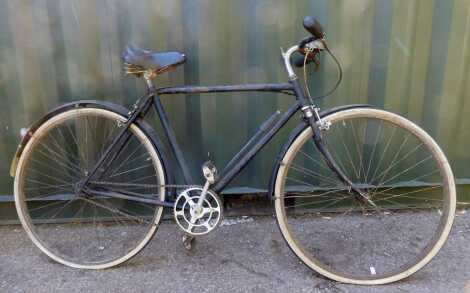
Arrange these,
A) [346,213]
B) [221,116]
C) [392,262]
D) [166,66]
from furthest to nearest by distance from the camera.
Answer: [346,213], [221,116], [392,262], [166,66]

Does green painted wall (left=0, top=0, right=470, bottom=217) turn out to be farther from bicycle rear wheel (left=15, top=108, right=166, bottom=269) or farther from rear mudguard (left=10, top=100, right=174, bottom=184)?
rear mudguard (left=10, top=100, right=174, bottom=184)

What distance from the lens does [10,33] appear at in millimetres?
3107

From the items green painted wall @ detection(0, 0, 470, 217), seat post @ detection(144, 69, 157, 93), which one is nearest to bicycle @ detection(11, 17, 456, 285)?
seat post @ detection(144, 69, 157, 93)

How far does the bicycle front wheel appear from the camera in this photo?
10.5 ft

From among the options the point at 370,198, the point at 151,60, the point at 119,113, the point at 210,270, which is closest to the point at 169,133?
the point at 119,113

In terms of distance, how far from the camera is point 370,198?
10.5 feet

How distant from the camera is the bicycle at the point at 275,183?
2.82 m

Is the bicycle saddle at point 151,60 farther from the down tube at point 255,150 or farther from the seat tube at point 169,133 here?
the down tube at point 255,150

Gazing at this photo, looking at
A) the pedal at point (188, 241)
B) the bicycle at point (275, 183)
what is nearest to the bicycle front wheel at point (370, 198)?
the bicycle at point (275, 183)

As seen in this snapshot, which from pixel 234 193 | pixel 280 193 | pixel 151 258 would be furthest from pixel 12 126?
pixel 280 193

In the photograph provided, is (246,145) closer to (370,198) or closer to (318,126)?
(318,126)

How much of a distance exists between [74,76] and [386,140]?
7.45 ft

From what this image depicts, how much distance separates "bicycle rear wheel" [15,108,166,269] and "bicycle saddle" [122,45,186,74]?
0.55 metres

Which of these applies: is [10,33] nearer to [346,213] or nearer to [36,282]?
[36,282]
